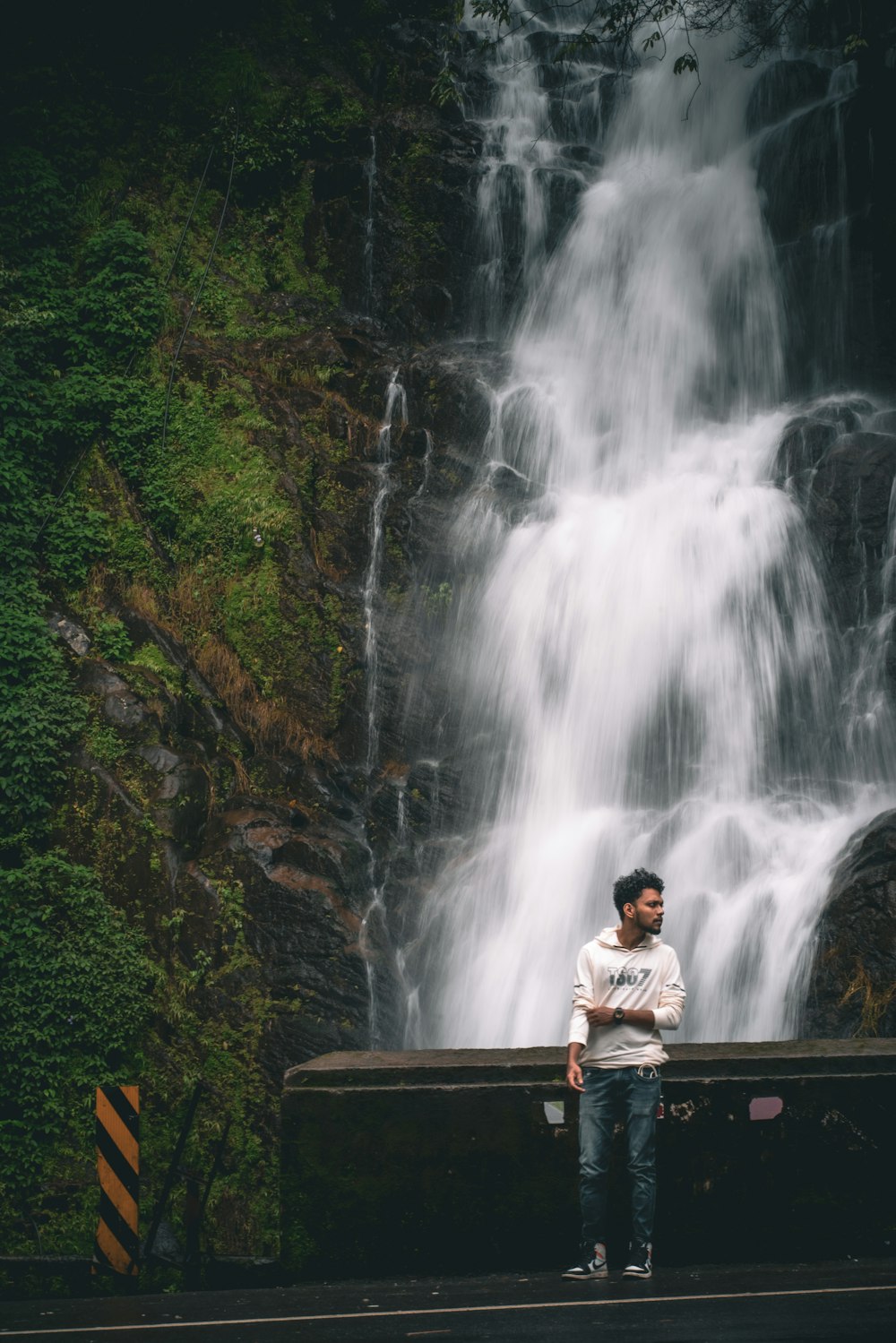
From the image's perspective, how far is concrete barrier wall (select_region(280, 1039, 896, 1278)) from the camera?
5402 mm

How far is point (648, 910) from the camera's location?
5047mm

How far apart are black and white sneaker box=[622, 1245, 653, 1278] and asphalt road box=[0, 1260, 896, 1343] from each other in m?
0.05

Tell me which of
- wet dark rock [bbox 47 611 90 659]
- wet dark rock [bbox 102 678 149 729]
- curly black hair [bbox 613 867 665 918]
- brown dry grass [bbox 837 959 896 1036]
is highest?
wet dark rock [bbox 47 611 90 659]

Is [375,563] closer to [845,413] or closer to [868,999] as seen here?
[845,413]

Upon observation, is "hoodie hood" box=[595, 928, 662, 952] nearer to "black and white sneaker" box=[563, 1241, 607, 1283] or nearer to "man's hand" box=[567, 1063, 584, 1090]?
"man's hand" box=[567, 1063, 584, 1090]

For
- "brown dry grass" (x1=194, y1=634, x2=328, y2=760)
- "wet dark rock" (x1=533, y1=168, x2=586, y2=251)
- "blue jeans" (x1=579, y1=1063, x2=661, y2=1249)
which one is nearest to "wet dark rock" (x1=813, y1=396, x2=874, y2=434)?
"wet dark rock" (x1=533, y1=168, x2=586, y2=251)

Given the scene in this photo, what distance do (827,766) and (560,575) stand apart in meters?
4.12

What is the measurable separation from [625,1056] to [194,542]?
36.6 feet

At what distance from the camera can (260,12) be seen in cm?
1983

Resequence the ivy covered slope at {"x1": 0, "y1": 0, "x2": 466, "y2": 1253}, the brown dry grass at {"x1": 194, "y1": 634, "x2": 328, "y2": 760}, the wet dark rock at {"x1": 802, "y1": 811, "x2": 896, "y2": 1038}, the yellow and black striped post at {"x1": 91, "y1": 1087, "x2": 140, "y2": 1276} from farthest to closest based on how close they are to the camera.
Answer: the brown dry grass at {"x1": 194, "y1": 634, "x2": 328, "y2": 760} → the ivy covered slope at {"x1": 0, "y1": 0, "x2": 466, "y2": 1253} → the wet dark rock at {"x1": 802, "y1": 811, "x2": 896, "y2": 1038} → the yellow and black striped post at {"x1": 91, "y1": 1087, "x2": 140, "y2": 1276}

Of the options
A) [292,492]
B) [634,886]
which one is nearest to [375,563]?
[292,492]

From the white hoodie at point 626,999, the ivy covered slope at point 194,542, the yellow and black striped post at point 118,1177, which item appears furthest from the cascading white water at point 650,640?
the white hoodie at point 626,999

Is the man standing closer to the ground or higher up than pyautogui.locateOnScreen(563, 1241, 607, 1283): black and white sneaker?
higher up

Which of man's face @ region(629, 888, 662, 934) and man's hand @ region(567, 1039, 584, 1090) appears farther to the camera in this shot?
man's face @ region(629, 888, 662, 934)
